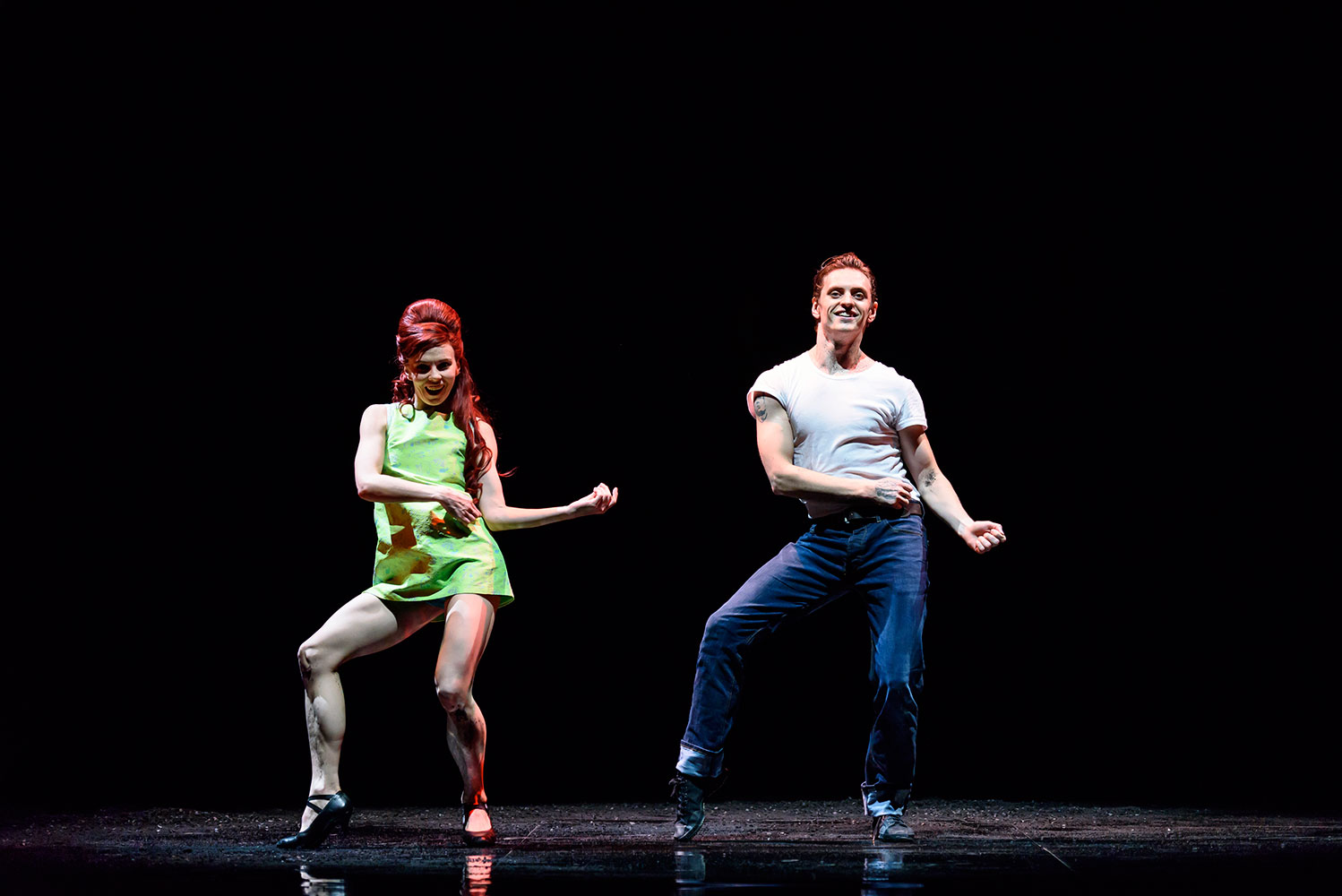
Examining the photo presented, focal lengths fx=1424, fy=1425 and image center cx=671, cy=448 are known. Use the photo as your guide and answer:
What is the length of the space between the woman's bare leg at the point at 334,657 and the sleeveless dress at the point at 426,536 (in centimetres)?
6

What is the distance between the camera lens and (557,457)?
503 centimetres

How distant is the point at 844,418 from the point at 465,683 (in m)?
1.19

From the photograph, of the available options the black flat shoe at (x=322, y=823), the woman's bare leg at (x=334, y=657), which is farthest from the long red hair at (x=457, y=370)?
the black flat shoe at (x=322, y=823)

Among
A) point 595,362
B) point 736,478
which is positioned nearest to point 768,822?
point 736,478

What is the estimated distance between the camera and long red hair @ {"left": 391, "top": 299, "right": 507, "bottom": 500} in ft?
12.4

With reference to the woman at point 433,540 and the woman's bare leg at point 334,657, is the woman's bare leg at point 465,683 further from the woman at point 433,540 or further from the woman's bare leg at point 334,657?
the woman's bare leg at point 334,657

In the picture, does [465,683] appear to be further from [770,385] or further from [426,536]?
[770,385]

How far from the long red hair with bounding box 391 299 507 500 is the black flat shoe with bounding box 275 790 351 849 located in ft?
2.92

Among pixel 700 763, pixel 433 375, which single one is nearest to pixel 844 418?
pixel 700 763

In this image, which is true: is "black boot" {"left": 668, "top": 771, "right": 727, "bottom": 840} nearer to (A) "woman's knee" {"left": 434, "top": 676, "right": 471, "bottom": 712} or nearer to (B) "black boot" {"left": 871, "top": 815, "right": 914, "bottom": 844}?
(B) "black boot" {"left": 871, "top": 815, "right": 914, "bottom": 844}

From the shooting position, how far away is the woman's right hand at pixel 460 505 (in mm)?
3566

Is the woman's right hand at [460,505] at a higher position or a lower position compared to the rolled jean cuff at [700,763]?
higher

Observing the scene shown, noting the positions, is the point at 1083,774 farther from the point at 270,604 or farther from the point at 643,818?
the point at 270,604

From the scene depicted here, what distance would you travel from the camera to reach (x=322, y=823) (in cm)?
338
